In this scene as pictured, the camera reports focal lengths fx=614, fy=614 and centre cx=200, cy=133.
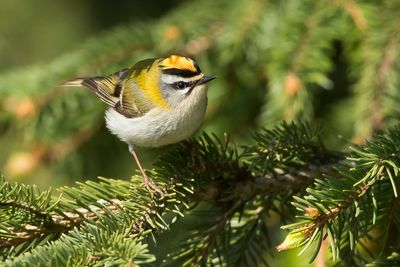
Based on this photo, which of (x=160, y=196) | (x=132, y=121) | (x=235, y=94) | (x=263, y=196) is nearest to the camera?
(x=160, y=196)

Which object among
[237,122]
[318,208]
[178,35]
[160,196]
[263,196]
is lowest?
[318,208]

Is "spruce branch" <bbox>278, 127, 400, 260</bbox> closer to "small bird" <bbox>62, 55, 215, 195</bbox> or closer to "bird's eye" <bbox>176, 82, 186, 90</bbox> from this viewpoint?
"small bird" <bbox>62, 55, 215, 195</bbox>

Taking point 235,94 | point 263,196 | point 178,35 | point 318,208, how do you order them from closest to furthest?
point 318,208
point 263,196
point 178,35
point 235,94

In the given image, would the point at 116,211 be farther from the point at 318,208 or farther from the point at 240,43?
the point at 240,43

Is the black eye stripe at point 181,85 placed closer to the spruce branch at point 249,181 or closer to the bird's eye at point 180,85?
the bird's eye at point 180,85

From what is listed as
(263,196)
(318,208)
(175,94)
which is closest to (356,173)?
(318,208)

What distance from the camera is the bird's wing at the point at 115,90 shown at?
2.65m

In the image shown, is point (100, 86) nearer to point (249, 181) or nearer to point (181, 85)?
point (181, 85)

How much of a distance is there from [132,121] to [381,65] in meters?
1.07

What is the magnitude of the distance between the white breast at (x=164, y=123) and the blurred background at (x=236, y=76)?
97 millimetres

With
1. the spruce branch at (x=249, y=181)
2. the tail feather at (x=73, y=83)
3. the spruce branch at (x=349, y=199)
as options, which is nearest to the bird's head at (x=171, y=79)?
the tail feather at (x=73, y=83)

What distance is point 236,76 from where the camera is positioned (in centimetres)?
293

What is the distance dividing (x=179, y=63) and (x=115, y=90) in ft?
1.41

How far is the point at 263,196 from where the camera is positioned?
6.10 ft
